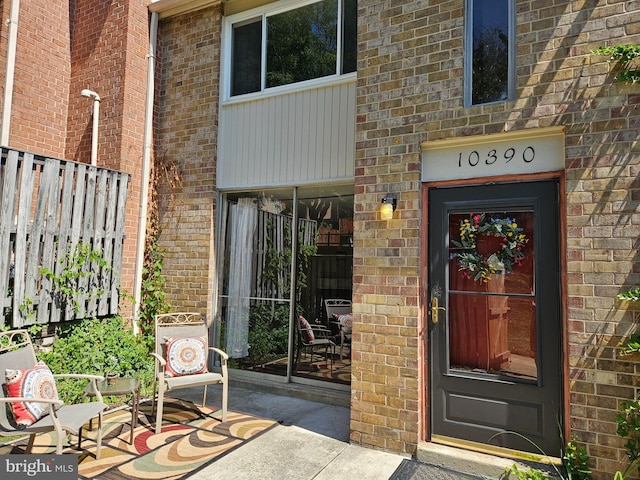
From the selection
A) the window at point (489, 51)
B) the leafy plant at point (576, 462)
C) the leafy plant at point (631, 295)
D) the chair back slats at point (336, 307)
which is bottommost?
the leafy plant at point (576, 462)

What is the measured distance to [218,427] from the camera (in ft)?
14.0

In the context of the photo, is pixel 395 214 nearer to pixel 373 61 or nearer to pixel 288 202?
pixel 373 61

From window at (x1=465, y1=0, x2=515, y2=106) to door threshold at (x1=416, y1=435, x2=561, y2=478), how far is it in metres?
2.85

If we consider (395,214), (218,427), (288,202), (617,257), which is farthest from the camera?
(288,202)

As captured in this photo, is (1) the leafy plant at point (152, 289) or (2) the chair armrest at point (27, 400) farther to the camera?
(1) the leafy plant at point (152, 289)

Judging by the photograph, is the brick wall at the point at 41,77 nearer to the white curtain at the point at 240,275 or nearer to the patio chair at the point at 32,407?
the white curtain at the point at 240,275

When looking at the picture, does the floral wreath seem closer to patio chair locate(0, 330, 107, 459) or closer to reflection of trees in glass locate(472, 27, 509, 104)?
reflection of trees in glass locate(472, 27, 509, 104)

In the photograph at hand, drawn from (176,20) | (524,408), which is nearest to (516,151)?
(524,408)

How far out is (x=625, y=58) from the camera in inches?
121

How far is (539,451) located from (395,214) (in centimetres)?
218

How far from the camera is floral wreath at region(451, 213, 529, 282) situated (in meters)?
3.57

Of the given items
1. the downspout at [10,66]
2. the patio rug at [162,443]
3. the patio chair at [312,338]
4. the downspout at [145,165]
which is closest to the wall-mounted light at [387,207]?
the patio chair at [312,338]

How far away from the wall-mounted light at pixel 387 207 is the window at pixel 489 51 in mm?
1038

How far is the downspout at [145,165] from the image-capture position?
19.8 ft
